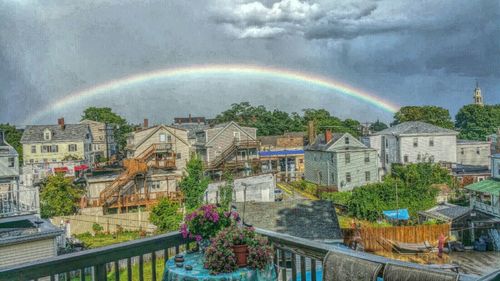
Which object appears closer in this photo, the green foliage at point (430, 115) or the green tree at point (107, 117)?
the green foliage at point (430, 115)

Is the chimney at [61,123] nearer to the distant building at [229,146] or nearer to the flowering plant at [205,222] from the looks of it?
the distant building at [229,146]

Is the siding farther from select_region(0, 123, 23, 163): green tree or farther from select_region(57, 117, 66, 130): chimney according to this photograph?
select_region(0, 123, 23, 163): green tree

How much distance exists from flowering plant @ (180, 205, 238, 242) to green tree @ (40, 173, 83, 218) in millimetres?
24162

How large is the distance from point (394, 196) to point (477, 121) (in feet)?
175

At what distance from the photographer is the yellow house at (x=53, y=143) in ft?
143

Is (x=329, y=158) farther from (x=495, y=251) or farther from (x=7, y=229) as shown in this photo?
(x=7, y=229)

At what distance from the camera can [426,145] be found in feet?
130

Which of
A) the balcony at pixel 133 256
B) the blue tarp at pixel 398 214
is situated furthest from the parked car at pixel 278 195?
the balcony at pixel 133 256

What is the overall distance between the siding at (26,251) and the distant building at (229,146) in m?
25.6

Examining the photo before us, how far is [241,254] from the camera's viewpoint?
127 inches

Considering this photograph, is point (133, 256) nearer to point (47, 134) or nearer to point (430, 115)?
point (47, 134)

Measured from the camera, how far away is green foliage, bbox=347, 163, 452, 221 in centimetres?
2438

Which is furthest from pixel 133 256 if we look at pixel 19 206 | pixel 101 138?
pixel 101 138

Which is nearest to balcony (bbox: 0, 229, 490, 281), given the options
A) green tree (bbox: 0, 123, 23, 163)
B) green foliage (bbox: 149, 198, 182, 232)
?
green foliage (bbox: 149, 198, 182, 232)
